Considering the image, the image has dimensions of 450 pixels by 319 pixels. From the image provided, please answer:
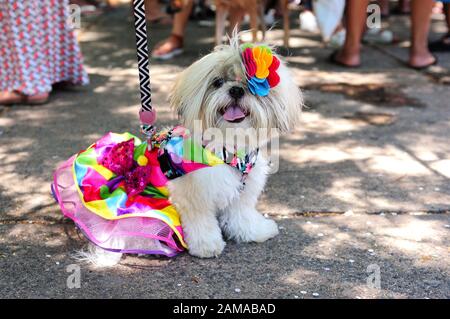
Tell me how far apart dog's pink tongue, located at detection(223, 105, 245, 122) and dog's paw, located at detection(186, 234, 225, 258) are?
62 cm

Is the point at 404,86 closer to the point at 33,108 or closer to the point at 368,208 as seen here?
the point at 368,208

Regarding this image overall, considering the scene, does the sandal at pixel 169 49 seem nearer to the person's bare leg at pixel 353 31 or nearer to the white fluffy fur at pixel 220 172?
the person's bare leg at pixel 353 31

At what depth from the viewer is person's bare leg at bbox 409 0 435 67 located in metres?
5.78

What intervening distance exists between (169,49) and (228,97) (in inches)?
153

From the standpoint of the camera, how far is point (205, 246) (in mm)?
2867

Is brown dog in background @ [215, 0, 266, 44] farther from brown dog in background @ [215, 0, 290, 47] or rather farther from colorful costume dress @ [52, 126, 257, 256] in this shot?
colorful costume dress @ [52, 126, 257, 256]

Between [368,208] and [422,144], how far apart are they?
1107 mm

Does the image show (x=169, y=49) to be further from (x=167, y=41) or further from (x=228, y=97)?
(x=228, y=97)

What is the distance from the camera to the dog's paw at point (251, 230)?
9.93 ft

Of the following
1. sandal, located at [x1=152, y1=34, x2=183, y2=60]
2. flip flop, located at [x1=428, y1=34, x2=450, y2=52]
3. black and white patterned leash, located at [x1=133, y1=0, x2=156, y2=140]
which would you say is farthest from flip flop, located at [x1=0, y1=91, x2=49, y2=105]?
flip flop, located at [x1=428, y1=34, x2=450, y2=52]

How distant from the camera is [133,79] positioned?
226 inches

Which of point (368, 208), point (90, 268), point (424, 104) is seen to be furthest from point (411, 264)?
point (424, 104)

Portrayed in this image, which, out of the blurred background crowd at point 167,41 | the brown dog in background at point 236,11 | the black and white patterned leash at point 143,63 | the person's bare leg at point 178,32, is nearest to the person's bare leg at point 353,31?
the blurred background crowd at point 167,41

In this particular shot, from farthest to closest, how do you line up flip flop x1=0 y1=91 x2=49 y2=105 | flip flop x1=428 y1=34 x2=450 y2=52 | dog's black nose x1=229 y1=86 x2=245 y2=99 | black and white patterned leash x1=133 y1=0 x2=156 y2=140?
flip flop x1=428 y1=34 x2=450 y2=52 < flip flop x1=0 y1=91 x2=49 y2=105 < black and white patterned leash x1=133 y1=0 x2=156 y2=140 < dog's black nose x1=229 y1=86 x2=245 y2=99
